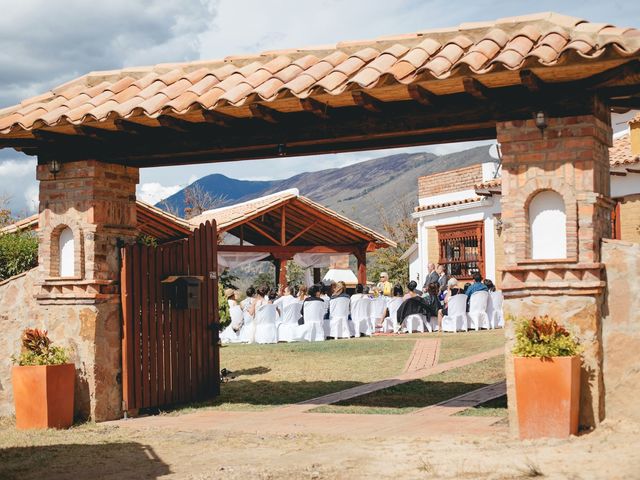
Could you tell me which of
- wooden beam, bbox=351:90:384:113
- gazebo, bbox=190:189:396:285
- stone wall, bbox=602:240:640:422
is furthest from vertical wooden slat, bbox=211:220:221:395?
gazebo, bbox=190:189:396:285

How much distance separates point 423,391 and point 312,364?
3.31 m

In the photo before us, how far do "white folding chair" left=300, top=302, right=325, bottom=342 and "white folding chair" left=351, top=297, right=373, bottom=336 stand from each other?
85 cm

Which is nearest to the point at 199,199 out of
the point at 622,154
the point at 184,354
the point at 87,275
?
the point at 622,154

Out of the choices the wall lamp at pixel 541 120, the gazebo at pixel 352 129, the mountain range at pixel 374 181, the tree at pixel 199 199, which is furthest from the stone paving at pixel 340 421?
the mountain range at pixel 374 181

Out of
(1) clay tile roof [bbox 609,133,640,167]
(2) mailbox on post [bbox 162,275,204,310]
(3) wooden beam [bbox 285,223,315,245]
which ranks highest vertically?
(1) clay tile roof [bbox 609,133,640,167]

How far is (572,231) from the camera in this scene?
672 cm

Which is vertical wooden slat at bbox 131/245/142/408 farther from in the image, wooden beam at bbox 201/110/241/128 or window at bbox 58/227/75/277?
wooden beam at bbox 201/110/241/128

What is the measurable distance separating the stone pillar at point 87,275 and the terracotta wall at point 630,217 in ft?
41.2

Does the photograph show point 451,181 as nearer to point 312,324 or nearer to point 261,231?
point 261,231

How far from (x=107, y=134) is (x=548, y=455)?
5.22 meters

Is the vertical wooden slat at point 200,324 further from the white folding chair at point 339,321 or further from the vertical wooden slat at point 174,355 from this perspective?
the white folding chair at point 339,321

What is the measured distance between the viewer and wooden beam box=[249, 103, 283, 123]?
748cm

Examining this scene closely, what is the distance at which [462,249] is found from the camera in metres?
25.2

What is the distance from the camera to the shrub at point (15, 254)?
1252 cm
